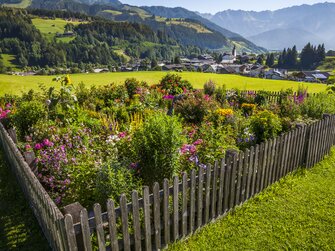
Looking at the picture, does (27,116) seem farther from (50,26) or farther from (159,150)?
(50,26)

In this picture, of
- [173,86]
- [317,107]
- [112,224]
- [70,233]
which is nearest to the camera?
[70,233]

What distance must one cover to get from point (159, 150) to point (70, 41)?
155 m

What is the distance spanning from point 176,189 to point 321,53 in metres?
142

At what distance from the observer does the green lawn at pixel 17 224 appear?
4234 millimetres

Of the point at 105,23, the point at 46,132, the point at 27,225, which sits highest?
the point at 105,23

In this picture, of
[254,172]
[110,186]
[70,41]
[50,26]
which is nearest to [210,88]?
[254,172]

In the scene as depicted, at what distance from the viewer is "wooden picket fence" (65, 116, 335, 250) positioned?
3195 mm

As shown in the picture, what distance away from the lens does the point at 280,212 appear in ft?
16.2

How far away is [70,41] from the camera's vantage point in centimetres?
14300

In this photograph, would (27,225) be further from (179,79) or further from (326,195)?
(179,79)

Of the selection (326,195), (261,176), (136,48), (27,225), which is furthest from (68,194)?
(136,48)

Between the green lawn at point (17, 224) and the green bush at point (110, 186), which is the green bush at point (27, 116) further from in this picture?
the green bush at point (110, 186)

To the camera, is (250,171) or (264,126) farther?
(264,126)

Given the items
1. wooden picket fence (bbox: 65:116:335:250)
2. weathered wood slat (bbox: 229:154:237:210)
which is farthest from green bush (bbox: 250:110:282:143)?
weathered wood slat (bbox: 229:154:237:210)
